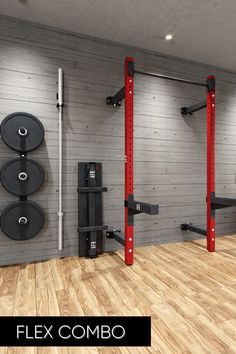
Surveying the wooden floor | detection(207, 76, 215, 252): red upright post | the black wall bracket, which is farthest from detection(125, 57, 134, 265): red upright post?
detection(207, 76, 215, 252): red upright post

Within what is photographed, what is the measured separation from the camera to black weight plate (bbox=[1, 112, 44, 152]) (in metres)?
2.50

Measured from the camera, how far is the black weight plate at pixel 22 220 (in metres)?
2.52

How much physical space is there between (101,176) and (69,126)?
0.79 metres

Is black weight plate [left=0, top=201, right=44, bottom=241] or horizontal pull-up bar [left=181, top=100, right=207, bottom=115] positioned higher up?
horizontal pull-up bar [left=181, top=100, right=207, bottom=115]

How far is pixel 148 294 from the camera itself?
192 centimetres

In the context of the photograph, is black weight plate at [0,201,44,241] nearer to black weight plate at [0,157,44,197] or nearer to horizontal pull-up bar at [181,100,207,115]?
black weight plate at [0,157,44,197]

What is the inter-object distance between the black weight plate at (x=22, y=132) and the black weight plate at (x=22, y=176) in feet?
0.55

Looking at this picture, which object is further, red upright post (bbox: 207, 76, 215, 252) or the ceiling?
red upright post (bbox: 207, 76, 215, 252)

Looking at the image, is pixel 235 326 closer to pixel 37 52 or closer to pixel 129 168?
pixel 129 168

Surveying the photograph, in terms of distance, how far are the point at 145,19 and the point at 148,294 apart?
3.10m

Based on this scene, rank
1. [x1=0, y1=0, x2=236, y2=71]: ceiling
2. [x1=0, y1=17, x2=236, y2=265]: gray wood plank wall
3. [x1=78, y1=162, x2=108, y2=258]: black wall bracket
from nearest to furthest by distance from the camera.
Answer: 1. [x1=0, y1=0, x2=236, y2=71]: ceiling
2. [x1=0, y1=17, x2=236, y2=265]: gray wood plank wall
3. [x1=78, y1=162, x2=108, y2=258]: black wall bracket

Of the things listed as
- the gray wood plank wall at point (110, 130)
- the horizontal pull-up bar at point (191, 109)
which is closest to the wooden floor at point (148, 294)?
the gray wood plank wall at point (110, 130)

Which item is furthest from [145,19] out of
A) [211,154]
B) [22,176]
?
[22,176]

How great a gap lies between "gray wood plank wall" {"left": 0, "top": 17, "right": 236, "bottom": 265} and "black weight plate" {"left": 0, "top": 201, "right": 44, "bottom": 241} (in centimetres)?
13
